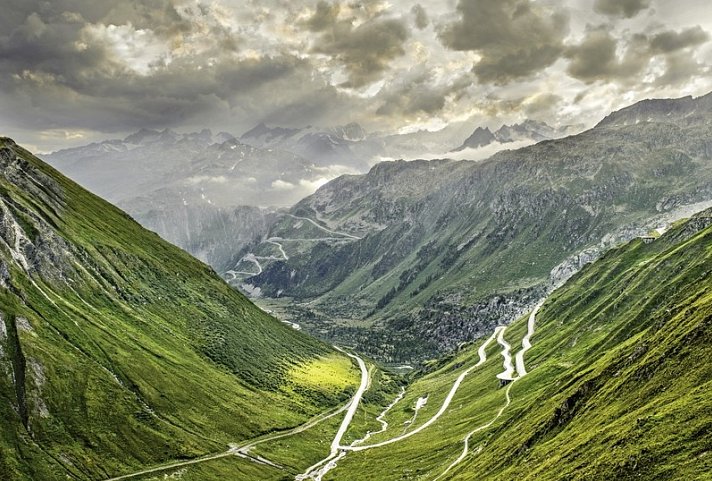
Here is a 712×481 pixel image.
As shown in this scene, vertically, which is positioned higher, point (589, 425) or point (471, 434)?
point (589, 425)

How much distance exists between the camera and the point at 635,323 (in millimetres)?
144125

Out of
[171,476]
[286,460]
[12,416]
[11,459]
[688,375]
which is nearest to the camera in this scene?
[688,375]

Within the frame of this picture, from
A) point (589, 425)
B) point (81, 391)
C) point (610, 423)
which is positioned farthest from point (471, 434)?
point (81, 391)

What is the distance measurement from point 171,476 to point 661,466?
386 ft

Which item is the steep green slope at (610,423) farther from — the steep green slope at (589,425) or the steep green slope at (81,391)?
the steep green slope at (81,391)

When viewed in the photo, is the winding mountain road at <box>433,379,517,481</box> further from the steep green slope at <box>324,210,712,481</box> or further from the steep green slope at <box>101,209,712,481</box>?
the steep green slope at <box>324,210,712,481</box>

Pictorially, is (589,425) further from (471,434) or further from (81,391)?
(81,391)

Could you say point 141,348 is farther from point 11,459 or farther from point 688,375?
point 688,375

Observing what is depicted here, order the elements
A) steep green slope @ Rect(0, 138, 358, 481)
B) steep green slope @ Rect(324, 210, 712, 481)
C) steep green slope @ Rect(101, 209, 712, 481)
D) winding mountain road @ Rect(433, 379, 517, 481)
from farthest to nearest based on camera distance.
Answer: steep green slope @ Rect(0, 138, 358, 481) < winding mountain road @ Rect(433, 379, 517, 481) < steep green slope @ Rect(101, 209, 712, 481) < steep green slope @ Rect(324, 210, 712, 481)

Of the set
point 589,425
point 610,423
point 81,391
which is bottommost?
point 589,425

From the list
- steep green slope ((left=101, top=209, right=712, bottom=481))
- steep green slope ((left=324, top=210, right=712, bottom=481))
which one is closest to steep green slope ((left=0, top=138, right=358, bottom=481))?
steep green slope ((left=101, top=209, right=712, bottom=481))

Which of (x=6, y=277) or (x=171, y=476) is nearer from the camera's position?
(x=171, y=476)

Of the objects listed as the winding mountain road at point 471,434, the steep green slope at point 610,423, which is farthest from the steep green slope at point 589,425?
the winding mountain road at point 471,434

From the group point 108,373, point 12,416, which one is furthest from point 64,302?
point 12,416
